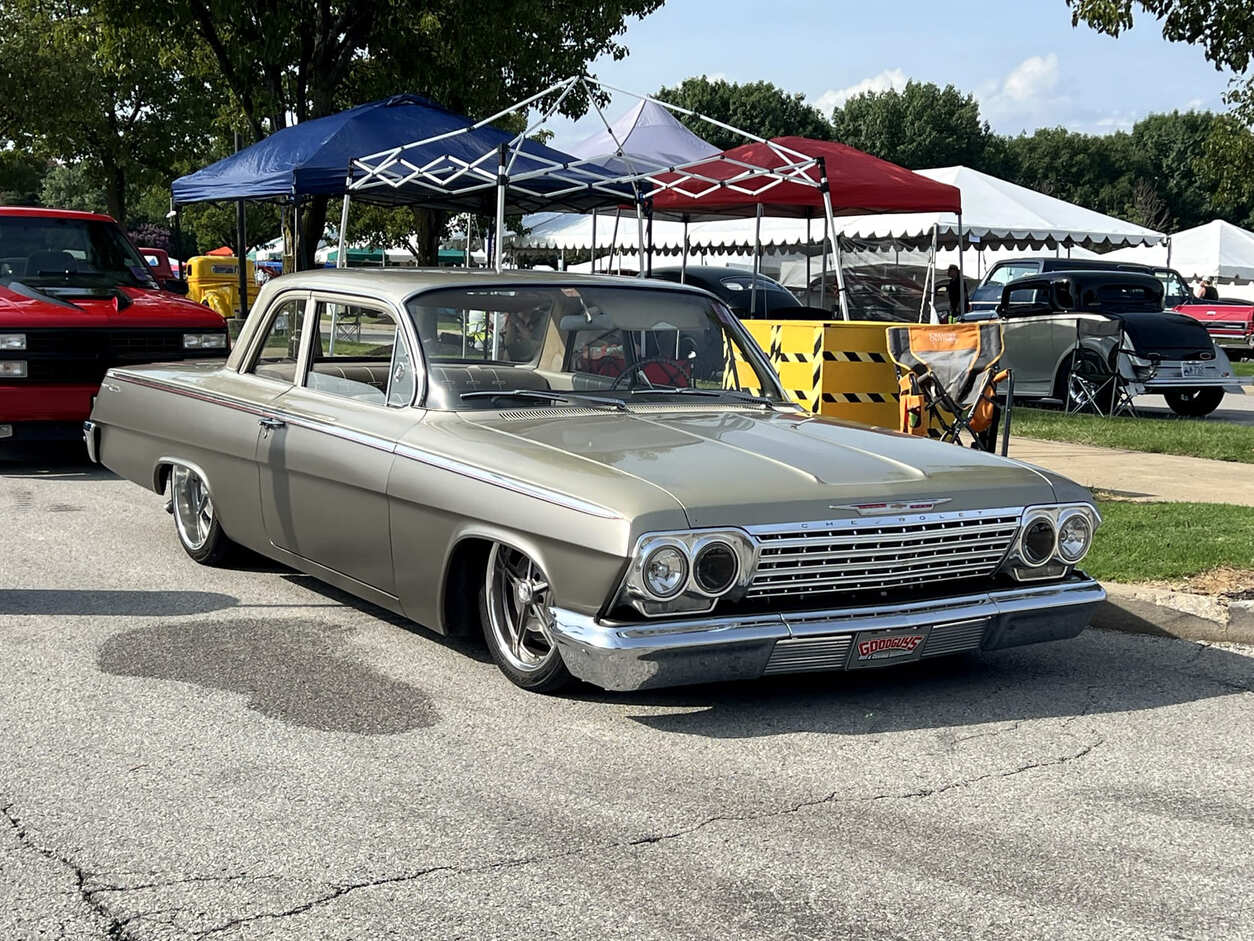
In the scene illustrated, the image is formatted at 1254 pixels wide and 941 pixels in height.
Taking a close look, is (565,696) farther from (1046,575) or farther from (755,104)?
(755,104)

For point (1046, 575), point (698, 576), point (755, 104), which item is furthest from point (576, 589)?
point (755, 104)

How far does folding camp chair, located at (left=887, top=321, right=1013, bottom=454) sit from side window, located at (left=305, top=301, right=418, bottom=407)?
4.60 meters

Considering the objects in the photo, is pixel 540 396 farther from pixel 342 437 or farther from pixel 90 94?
pixel 90 94

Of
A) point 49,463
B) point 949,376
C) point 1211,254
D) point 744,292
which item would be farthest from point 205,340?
point 1211,254

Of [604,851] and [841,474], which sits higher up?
[841,474]

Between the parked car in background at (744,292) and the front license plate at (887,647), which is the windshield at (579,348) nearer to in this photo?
the front license plate at (887,647)

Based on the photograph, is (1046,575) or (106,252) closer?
(1046,575)

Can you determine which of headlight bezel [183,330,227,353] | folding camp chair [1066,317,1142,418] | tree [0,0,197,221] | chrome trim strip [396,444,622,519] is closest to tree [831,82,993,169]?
tree [0,0,197,221]

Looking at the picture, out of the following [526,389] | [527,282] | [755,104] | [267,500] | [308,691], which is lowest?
[308,691]

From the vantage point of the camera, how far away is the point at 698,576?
4.54 meters

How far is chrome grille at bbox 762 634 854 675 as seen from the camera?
459 cm

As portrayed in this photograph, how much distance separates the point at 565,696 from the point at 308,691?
92cm

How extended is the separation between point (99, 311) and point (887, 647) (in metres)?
8.14

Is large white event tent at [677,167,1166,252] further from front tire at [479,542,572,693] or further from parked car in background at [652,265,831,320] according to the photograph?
front tire at [479,542,572,693]
